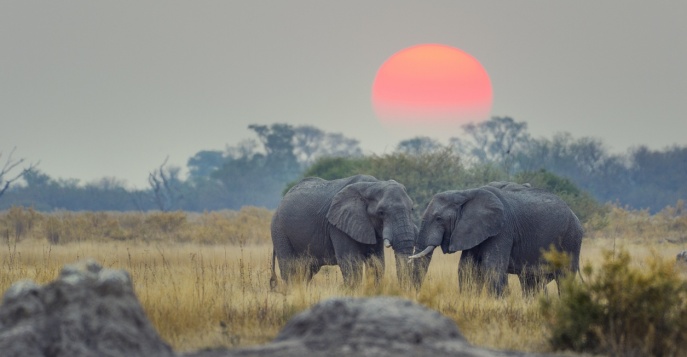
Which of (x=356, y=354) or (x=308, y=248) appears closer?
(x=356, y=354)

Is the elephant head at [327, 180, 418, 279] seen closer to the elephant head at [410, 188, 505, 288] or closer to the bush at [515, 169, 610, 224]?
the elephant head at [410, 188, 505, 288]

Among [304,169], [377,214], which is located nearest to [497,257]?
[377,214]

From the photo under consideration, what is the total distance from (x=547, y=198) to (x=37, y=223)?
24404mm

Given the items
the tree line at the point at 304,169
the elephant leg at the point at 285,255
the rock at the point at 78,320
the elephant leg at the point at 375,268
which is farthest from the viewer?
the tree line at the point at 304,169

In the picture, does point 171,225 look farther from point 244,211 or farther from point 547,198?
point 547,198

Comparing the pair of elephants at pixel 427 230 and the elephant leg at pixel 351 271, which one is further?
the pair of elephants at pixel 427 230

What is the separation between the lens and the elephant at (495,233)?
1720 cm

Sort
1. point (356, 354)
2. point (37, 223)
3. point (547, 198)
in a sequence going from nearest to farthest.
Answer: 1. point (356, 354)
2. point (547, 198)
3. point (37, 223)

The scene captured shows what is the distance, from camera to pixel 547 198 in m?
18.7

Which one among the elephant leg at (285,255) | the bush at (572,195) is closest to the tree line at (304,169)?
the bush at (572,195)

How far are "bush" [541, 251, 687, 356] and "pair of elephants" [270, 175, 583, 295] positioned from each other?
5559mm

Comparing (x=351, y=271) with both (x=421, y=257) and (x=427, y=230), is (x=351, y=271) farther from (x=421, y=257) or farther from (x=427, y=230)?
(x=427, y=230)

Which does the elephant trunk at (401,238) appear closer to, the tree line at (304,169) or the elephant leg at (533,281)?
the elephant leg at (533,281)

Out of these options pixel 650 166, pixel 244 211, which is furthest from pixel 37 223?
pixel 650 166
